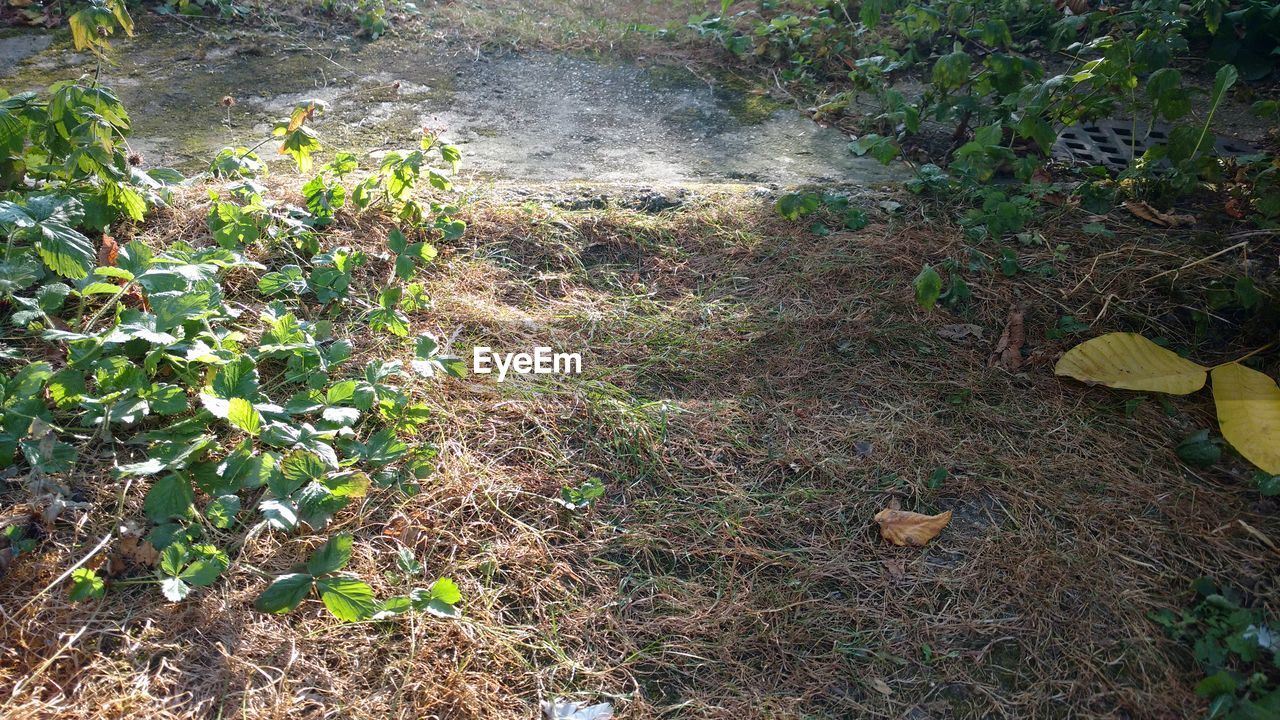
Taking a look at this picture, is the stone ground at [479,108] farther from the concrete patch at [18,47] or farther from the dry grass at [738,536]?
the dry grass at [738,536]

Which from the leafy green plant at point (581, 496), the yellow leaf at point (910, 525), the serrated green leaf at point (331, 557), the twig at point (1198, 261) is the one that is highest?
the twig at point (1198, 261)

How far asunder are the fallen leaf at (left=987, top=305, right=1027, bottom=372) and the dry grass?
0.13 ft

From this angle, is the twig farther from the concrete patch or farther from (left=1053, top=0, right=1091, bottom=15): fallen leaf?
the concrete patch

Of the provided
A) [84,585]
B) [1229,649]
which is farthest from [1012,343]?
[84,585]

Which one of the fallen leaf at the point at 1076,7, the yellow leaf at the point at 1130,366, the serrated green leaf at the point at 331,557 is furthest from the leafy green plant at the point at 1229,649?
the fallen leaf at the point at 1076,7

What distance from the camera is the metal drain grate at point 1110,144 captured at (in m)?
3.07

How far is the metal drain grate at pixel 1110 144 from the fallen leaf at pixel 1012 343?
3.43ft

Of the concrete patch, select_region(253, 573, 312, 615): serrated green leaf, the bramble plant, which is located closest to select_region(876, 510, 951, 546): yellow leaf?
the bramble plant

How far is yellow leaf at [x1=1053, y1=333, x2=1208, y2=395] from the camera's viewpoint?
7.02 ft

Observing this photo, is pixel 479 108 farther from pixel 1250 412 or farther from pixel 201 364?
pixel 1250 412

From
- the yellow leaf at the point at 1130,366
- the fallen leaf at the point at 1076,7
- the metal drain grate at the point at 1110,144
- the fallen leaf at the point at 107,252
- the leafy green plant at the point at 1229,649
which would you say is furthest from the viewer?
the fallen leaf at the point at 1076,7

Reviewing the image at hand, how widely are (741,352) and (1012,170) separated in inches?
57.4

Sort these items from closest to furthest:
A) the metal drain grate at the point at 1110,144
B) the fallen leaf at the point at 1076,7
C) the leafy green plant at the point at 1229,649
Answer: the leafy green plant at the point at 1229,649
the metal drain grate at the point at 1110,144
the fallen leaf at the point at 1076,7

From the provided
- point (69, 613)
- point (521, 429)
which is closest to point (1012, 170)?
point (521, 429)
